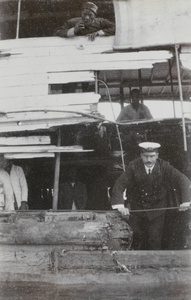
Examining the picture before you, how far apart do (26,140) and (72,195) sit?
1715 mm

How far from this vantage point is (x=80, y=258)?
523 cm

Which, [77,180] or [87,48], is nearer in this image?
[87,48]

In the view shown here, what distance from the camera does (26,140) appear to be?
641 centimetres

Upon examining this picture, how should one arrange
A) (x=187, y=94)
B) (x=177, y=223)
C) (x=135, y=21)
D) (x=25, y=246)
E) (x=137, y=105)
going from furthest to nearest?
(x=187, y=94)
(x=137, y=105)
(x=177, y=223)
(x=135, y=21)
(x=25, y=246)

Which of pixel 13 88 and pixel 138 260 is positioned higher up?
pixel 13 88

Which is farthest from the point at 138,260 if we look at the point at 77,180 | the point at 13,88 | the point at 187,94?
the point at 187,94

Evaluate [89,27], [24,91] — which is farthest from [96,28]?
[24,91]

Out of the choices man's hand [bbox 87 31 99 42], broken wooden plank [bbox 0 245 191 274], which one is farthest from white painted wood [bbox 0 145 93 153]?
man's hand [bbox 87 31 99 42]

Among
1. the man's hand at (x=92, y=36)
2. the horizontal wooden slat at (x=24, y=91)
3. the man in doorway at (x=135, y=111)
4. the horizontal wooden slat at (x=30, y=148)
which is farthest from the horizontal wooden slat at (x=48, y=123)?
the man in doorway at (x=135, y=111)

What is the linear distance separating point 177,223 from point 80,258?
2431mm

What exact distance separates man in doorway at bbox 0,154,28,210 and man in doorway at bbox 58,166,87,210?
37.4 inches

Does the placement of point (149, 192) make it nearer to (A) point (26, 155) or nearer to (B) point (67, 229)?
(B) point (67, 229)

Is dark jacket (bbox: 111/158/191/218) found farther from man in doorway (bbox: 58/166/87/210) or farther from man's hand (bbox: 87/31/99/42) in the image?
man's hand (bbox: 87/31/99/42)

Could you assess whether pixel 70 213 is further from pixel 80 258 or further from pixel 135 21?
pixel 135 21
